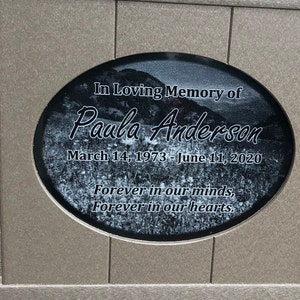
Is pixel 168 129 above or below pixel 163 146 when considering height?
→ above

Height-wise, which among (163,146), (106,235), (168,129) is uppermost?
(168,129)

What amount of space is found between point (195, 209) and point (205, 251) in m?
0.32

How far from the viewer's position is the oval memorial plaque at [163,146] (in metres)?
3.03

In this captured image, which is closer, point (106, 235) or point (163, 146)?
point (163, 146)

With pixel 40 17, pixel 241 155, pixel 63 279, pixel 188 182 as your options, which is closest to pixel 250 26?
pixel 241 155

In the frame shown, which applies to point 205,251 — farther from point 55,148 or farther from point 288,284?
point 55,148

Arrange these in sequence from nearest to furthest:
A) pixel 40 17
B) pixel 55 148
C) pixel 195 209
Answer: pixel 40 17
pixel 55 148
pixel 195 209

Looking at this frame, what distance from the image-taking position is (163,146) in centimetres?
317

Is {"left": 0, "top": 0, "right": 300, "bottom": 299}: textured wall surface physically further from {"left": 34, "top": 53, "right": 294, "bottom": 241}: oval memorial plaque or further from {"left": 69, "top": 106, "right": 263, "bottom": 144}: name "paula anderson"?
{"left": 69, "top": 106, "right": 263, "bottom": 144}: name "paula anderson"

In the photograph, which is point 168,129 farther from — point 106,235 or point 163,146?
point 106,235

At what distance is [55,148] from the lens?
10.2 ft

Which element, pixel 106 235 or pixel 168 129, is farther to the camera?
pixel 106 235

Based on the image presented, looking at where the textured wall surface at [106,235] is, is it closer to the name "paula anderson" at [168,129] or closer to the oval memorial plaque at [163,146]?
the oval memorial plaque at [163,146]

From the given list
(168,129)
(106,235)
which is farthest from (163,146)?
(106,235)
